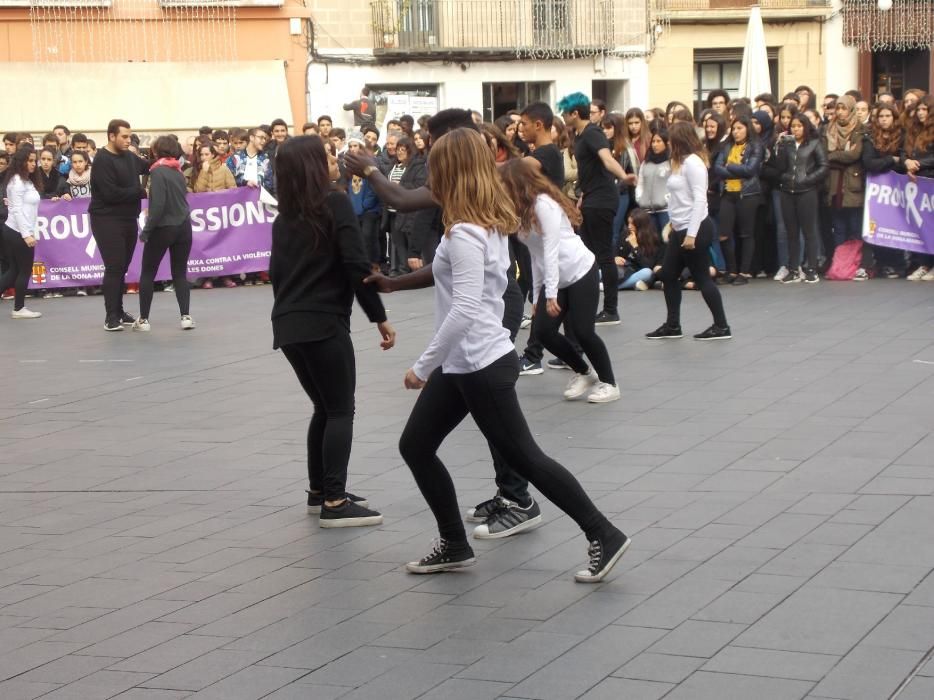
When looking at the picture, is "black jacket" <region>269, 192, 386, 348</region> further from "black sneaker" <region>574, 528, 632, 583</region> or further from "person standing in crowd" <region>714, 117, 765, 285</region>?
"person standing in crowd" <region>714, 117, 765, 285</region>

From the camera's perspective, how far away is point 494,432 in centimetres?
572

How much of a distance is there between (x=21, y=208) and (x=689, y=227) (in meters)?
7.32

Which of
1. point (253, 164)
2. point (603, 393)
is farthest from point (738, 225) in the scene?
point (603, 393)

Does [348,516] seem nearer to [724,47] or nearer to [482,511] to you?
[482,511]

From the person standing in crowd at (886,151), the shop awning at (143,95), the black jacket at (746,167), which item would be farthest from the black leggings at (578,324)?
the shop awning at (143,95)

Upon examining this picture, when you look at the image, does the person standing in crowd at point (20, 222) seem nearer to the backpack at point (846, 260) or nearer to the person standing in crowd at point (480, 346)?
the backpack at point (846, 260)

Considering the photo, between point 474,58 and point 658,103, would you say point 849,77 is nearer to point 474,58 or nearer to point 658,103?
point 658,103

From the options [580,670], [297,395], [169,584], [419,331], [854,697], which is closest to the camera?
[854,697]

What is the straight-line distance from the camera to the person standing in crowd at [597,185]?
12062 millimetres

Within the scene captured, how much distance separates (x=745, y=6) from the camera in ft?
117

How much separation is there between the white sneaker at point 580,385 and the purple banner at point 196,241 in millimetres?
9424

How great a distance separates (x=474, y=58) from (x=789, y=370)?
24.4 meters

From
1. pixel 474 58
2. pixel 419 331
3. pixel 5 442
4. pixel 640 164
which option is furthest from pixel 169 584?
pixel 474 58

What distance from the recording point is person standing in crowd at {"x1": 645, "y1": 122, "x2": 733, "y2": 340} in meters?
11.6
